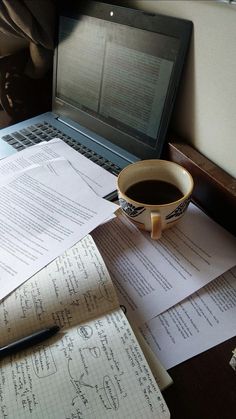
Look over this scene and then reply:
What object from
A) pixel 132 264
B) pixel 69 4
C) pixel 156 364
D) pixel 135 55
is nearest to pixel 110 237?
pixel 132 264

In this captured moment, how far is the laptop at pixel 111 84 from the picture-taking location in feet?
1.89

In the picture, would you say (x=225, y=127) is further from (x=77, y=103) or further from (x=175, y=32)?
(x=77, y=103)

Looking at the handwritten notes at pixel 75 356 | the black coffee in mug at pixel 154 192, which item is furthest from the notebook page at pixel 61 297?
the black coffee in mug at pixel 154 192

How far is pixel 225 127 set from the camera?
0.54 meters

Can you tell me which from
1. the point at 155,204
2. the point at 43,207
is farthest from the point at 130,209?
the point at 43,207

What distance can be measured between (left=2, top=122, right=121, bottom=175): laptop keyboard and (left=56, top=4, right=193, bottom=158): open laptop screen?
2.0 inches

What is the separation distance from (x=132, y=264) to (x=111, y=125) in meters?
0.32

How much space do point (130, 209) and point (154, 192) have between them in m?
0.06

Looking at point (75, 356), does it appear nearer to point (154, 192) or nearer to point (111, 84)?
point (154, 192)

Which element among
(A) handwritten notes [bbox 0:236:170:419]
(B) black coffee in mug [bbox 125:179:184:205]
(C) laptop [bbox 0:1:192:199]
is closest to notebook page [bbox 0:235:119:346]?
(A) handwritten notes [bbox 0:236:170:419]

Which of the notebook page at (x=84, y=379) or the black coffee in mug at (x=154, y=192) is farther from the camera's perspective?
the black coffee in mug at (x=154, y=192)

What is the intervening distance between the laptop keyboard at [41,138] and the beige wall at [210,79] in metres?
0.18

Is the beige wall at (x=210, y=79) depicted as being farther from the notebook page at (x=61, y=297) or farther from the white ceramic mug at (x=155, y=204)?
the notebook page at (x=61, y=297)

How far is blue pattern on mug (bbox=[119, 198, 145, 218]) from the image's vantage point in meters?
0.50
